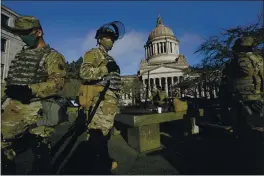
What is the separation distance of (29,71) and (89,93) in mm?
1122

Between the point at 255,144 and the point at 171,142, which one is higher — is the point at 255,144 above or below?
above

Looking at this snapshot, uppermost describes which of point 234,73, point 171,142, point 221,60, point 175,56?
point 175,56

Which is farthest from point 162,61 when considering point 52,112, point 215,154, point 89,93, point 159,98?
point 52,112

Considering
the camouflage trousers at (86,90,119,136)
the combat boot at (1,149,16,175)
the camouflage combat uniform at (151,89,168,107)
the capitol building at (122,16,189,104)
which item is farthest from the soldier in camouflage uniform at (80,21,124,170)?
the capitol building at (122,16,189,104)

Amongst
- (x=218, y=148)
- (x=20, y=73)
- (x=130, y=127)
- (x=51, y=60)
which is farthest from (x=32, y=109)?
(x=218, y=148)

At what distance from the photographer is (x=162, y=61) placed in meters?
71.9

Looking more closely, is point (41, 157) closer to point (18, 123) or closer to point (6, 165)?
point (6, 165)

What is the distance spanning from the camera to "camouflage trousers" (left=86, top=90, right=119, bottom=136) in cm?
354

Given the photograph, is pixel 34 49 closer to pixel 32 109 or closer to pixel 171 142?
pixel 32 109

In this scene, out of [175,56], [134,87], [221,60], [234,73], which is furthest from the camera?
[175,56]

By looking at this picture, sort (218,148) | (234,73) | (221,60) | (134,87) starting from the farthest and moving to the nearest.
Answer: (134,87) → (221,60) → (218,148) → (234,73)

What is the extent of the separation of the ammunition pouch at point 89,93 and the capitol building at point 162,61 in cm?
6227

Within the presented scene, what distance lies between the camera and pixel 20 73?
2.85 meters

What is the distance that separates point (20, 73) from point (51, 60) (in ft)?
1.67
